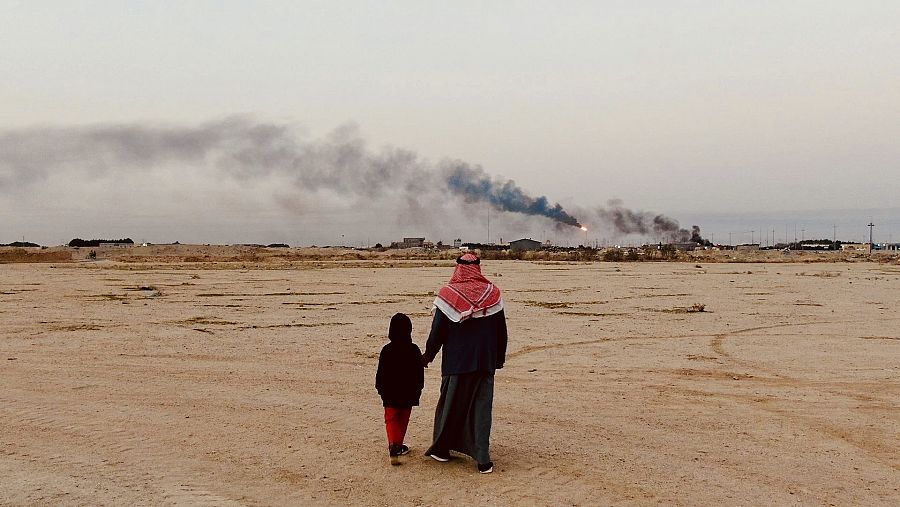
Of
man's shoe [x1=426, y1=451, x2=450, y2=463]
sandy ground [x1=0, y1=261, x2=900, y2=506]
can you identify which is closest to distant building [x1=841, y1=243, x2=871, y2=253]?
sandy ground [x1=0, y1=261, x2=900, y2=506]

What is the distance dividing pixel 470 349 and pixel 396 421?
1.12m

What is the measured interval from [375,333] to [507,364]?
5.22 m

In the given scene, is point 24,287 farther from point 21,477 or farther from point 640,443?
point 640,443

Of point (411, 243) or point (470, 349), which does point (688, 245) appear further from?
point (470, 349)

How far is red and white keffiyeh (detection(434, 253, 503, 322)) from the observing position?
6.83 meters

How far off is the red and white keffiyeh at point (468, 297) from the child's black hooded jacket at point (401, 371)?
0.47m

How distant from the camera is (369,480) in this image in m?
6.77

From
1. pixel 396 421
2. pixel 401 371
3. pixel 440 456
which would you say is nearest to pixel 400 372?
pixel 401 371

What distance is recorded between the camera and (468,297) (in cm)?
685

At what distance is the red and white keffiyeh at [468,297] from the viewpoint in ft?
22.4

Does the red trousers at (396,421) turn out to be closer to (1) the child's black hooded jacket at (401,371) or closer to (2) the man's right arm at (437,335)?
(1) the child's black hooded jacket at (401,371)

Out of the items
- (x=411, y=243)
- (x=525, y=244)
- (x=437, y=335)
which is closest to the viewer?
(x=437, y=335)

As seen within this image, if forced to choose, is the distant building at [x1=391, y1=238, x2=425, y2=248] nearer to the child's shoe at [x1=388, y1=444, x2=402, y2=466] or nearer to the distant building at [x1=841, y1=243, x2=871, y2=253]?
the distant building at [x1=841, y1=243, x2=871, y2=253]

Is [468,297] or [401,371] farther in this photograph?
[401,371]
